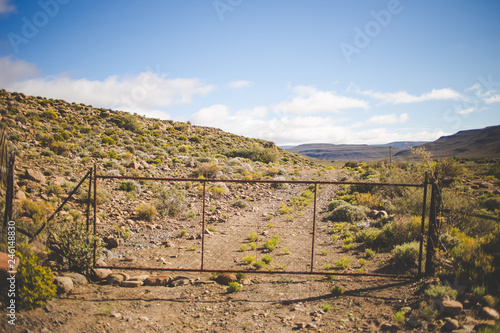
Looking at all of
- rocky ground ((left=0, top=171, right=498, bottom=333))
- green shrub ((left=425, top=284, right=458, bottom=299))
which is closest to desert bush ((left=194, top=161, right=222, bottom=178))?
rocky ground ((left=0, top=171, right=498, bottom=333))

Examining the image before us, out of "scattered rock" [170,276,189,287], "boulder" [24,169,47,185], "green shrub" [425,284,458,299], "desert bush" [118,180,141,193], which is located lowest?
"scattered rock" [170,276,189,287]

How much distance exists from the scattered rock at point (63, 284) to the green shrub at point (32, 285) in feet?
1.06

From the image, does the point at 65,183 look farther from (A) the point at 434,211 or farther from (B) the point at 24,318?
(A) the point at 434,211

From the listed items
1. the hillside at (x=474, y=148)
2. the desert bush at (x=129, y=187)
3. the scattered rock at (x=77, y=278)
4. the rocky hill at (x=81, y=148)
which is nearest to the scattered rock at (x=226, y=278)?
the scattered rock at (x=77, y=278)

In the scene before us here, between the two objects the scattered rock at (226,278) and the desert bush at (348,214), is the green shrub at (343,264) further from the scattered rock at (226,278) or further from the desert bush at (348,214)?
the desert bush at (348,214)

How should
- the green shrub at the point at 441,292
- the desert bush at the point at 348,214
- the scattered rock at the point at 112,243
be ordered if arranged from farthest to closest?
the desert bush at the point at 348,214 < the scattered rock at the point at 112,243 < the green shrub at the point at 441,292

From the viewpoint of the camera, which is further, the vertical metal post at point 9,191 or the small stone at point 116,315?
the vertical metal post at point 9,191

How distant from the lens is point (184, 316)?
4.64m

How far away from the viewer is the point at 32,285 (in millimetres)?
4383

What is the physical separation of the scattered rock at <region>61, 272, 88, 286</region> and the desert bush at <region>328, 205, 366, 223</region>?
33.2 feet

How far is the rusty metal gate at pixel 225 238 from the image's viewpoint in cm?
596

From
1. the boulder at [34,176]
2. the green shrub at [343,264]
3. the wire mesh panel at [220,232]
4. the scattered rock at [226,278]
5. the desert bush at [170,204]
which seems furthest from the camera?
the desert bush at [170,204]

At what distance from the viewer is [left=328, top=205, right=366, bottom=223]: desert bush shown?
11547 mm

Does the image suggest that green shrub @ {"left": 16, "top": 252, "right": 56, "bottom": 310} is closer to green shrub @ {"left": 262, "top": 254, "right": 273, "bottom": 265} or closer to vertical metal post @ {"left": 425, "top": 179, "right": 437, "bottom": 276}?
green shrub @ {"left": 262, "top": 254, "right": 273, "bottom": 265}
